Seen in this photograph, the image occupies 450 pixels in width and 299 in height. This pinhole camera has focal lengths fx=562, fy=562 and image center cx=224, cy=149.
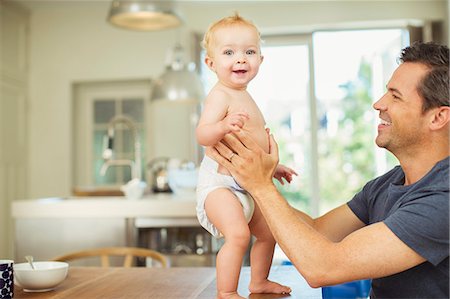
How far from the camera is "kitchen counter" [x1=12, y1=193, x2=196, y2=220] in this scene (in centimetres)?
314

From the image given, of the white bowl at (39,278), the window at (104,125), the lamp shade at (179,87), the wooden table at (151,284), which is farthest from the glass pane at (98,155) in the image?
the white bowl at (39,278)

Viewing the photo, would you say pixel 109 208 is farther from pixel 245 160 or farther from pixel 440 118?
pixel 440 118

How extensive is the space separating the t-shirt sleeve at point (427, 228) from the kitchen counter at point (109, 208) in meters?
1.95

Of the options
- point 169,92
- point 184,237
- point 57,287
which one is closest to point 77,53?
point 169,92

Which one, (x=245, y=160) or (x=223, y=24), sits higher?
(x=223, y=24)

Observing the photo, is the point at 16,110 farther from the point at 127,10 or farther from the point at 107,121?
the point at 127,10

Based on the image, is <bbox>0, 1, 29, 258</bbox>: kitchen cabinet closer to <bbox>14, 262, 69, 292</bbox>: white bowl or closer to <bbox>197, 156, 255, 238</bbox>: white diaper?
<bbox>14, 262, 69, 292</bbox>: white bowl

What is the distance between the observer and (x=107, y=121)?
6.08 m

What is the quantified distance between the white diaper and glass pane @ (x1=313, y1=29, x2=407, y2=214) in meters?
4.76

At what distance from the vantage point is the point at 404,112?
1.45 metres

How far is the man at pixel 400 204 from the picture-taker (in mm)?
1235

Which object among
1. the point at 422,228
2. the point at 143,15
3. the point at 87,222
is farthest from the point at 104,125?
the point at 422,228

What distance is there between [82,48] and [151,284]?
4833 mm

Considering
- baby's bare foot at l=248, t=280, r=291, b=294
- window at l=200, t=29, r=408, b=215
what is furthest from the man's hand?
window at l=200, t=29, r=408, b=215
